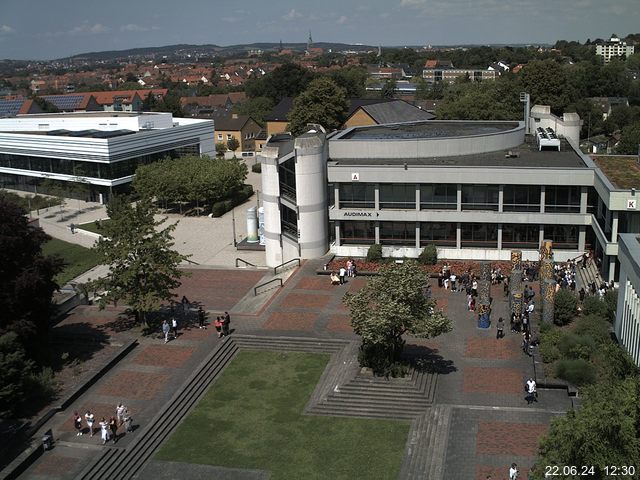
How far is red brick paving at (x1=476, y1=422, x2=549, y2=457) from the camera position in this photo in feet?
88.2

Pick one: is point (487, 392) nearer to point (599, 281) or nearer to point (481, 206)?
point (599, 281)

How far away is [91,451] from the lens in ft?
92.0

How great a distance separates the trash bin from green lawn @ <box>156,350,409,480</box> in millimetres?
4366

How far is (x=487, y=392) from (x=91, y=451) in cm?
1664

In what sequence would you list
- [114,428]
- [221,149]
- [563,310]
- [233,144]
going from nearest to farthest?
[114,428] → [563,310] → [221,149] → [233,144]

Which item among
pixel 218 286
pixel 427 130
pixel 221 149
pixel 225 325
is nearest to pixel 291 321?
pixel 225 325

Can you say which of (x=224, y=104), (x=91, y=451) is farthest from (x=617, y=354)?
(x=224, y=104)

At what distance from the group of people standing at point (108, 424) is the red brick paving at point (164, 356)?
211 inches

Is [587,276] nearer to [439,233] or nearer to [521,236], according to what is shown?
[521,236]

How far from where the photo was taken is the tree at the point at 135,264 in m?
38.1

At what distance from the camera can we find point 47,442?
92.7 ft

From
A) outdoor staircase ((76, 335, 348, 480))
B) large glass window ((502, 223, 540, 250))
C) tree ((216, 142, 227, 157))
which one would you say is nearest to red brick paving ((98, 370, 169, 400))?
outdoor staircase ((76, 335, 348, 480))

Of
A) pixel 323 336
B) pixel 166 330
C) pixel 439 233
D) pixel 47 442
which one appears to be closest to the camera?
pixel 47 442

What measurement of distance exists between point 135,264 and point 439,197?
22.4 meters
